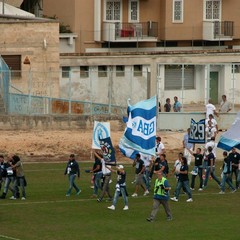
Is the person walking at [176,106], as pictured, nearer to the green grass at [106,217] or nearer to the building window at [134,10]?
the green grass at [106,217]

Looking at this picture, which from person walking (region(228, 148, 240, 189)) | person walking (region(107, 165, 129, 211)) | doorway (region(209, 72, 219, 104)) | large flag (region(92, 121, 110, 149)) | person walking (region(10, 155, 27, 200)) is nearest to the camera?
person walking (region(107, 165, 129, 211))

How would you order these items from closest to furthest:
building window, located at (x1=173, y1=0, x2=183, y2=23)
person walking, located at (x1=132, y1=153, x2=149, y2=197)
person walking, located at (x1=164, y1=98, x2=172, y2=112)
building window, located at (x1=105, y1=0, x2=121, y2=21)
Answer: person walking, located at (x1=132, y1=153, x2=149, y2=197)
person walking, located at (x1=164, y1=98, x2=172, y2=112)
building window, located at (x1=105, y1=0, x2=121, y2=21)
building window, located at (x1=173, y1=0, x2=183, y2=23)

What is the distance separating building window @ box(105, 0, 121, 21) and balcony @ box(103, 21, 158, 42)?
844mm

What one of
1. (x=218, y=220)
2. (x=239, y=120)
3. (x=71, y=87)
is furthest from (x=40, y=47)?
(x=218, y=220)

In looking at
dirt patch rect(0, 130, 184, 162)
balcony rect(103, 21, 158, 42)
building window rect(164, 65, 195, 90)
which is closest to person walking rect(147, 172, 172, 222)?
dirt patch rect(0, 130, 184, 162)

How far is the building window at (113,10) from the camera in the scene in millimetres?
88438

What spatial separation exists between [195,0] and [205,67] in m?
14.9

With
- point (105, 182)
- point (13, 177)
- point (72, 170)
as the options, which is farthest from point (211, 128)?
point (13, 177)

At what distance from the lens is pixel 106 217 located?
42094 mm

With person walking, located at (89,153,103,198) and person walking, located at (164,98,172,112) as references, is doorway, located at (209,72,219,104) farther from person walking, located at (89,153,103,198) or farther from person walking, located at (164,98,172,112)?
person walking, located at (89,153,103,198)

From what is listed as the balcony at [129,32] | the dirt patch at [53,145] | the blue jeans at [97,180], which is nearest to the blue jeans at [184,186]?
the blue jeans at [97,180]

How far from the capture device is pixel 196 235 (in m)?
38.8

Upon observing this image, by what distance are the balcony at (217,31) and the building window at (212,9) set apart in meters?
0.67

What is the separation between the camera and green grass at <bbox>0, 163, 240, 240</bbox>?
3894cm
